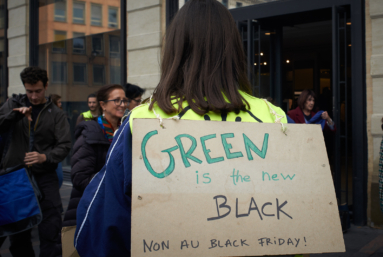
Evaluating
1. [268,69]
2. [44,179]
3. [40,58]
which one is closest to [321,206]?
[44,179]

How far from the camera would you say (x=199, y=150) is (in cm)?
121

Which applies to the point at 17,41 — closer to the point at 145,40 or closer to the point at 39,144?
the point at 145,40

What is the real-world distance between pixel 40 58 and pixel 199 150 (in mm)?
8840

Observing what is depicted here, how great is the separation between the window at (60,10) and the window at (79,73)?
120cm

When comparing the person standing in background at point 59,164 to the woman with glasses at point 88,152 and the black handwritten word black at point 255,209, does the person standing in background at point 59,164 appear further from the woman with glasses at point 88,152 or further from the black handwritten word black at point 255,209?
the black handwritten word black at point 255,209

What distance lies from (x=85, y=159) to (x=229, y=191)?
6.18ft

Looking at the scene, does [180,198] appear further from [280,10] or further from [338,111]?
[280,10]

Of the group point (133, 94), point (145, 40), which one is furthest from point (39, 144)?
point (145, 40)

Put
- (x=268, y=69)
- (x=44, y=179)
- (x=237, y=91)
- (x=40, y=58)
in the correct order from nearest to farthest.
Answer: (x=237, y=91)
(x=44, y=179)
(x=268, y=69)
(x=40, y=58)

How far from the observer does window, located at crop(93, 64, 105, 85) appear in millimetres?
7863

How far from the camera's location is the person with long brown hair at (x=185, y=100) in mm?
1231

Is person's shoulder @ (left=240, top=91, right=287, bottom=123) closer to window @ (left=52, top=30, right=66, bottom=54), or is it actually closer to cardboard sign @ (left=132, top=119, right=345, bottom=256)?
cardboard sign @ (left=132, top=119, right=345, bottom=256)

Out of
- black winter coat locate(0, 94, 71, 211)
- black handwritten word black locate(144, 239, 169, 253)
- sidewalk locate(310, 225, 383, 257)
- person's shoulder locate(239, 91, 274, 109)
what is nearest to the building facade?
sidewalk locate(310, 225, 383, 257)

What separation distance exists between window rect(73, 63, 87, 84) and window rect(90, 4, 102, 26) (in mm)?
914
